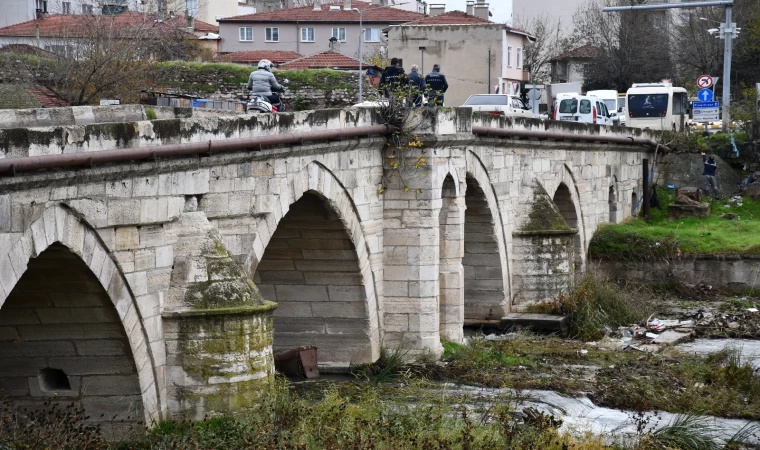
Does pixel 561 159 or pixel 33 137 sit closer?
pixel 33 137

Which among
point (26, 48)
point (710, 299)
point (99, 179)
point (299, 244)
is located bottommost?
point (710, 299)

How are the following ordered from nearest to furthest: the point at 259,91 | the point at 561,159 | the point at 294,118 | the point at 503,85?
the point at 294,118, the point at 259,91, the point at 561,159, the point at 503,85

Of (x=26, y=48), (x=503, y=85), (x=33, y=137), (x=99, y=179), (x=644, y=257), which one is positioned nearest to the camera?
(x=33, y=137)

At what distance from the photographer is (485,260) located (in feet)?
79.3

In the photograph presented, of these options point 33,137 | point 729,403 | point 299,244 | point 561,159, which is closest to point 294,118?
point 299,244

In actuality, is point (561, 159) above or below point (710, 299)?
above

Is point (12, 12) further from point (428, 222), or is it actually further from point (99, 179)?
point (99, 179)

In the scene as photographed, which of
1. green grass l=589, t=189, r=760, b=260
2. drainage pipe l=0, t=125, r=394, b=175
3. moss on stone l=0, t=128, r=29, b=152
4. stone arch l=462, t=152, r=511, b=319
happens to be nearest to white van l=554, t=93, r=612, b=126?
green grass l=589, t=189, r=760, b=260

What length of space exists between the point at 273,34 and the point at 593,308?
36.6 metres

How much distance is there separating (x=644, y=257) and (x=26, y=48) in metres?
19.8

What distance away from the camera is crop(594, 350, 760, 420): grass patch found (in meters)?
17.2

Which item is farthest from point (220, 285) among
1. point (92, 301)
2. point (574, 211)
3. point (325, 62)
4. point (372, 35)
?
point (372, 35)

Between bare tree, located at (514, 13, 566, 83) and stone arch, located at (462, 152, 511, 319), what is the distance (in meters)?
36.7

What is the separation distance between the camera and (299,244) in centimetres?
1838
